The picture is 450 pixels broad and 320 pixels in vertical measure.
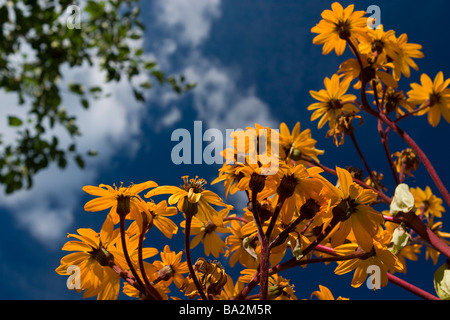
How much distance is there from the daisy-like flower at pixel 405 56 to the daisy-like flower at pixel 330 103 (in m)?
0.31

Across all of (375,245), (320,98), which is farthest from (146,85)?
(375,245)

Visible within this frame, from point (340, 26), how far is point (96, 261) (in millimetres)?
1748

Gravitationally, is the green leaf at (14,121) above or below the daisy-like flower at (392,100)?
above

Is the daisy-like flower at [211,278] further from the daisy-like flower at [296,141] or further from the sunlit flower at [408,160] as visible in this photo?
the sunlit flower at [408,160]

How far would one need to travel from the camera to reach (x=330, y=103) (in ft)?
7.56

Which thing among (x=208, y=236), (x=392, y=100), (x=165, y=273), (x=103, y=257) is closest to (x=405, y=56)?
(x=392, y=100)

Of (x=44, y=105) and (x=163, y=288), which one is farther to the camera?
(x=44, y=105)

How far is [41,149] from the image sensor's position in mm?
5230

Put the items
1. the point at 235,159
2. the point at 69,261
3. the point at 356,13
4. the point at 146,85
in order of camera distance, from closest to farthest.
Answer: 1. the point at 69,261
2. the point at 235,159
3. the point at 356,13
4. the point at 146,85

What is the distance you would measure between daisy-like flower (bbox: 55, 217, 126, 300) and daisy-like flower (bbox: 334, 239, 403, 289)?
A: 29.1 inches

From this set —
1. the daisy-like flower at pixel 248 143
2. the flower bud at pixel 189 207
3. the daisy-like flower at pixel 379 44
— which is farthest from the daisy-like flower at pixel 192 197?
the daisy-like flower at pixel 379 44

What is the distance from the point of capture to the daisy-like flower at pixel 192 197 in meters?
1.12

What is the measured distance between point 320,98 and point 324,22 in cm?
47
